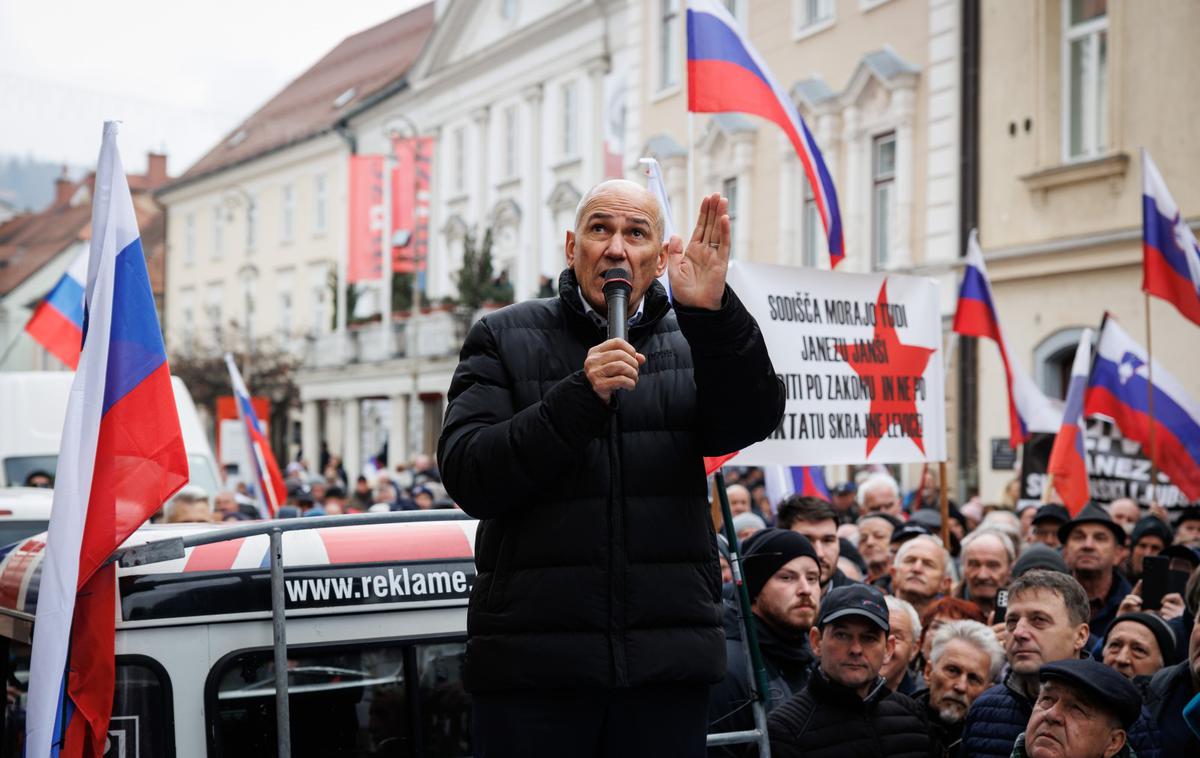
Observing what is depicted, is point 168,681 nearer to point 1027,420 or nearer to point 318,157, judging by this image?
point 1027,420

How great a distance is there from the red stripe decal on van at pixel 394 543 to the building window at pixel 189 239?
187 feet

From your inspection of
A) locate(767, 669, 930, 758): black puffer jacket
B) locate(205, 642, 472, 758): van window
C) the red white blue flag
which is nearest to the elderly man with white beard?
locate(767, 669, 930, 758): black puffer jacket

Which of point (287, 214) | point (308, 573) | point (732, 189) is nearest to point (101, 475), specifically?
point (308, 573)

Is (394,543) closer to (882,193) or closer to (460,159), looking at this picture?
(882,193)

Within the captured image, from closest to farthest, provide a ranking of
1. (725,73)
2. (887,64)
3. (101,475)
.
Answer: (101,475), (725,73), (887,64)

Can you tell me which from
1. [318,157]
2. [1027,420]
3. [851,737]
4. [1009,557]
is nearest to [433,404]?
[318,157]

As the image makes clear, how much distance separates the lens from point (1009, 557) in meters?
7.55

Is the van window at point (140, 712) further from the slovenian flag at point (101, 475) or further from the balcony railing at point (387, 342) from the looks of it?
the balcony railing at point (387, 342)

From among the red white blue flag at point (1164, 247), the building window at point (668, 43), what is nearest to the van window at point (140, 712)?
the red white blue flag at point (1164, 247)

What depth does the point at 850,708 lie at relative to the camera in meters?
4.91

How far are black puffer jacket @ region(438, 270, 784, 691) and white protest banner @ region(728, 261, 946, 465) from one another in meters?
2.79

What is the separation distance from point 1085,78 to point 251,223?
40.5 meters

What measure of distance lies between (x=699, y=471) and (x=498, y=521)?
421mm

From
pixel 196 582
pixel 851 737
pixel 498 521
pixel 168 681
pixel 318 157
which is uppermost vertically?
pixel 318 157
